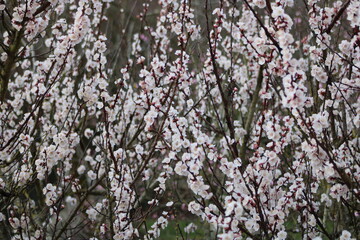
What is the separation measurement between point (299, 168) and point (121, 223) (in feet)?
5.12

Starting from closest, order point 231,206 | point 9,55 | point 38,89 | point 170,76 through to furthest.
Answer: point 231,206, point 170,76, point 9,55, point 38,89

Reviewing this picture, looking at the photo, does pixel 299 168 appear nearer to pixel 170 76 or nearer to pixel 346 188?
pixel 346 188

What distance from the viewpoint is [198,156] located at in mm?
2971

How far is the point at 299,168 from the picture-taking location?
139 inches

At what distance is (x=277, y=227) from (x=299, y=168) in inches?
25.5

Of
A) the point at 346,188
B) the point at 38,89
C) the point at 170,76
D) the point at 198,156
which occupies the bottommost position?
the point at 346,188

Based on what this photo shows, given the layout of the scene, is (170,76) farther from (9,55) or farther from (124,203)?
(9,55)

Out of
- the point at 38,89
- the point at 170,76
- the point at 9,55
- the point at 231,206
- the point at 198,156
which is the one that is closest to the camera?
the point at 231,206

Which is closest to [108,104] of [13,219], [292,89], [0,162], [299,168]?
[0,162]

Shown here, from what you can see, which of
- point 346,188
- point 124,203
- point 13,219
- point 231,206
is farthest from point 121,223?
point 346,188

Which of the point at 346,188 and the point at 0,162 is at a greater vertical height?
the point at 0,162

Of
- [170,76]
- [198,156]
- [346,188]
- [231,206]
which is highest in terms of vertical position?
[170,76]

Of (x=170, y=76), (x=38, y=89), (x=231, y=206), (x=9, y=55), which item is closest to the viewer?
(x=231, y=206)

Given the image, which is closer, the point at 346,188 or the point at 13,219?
the point at 346,188
